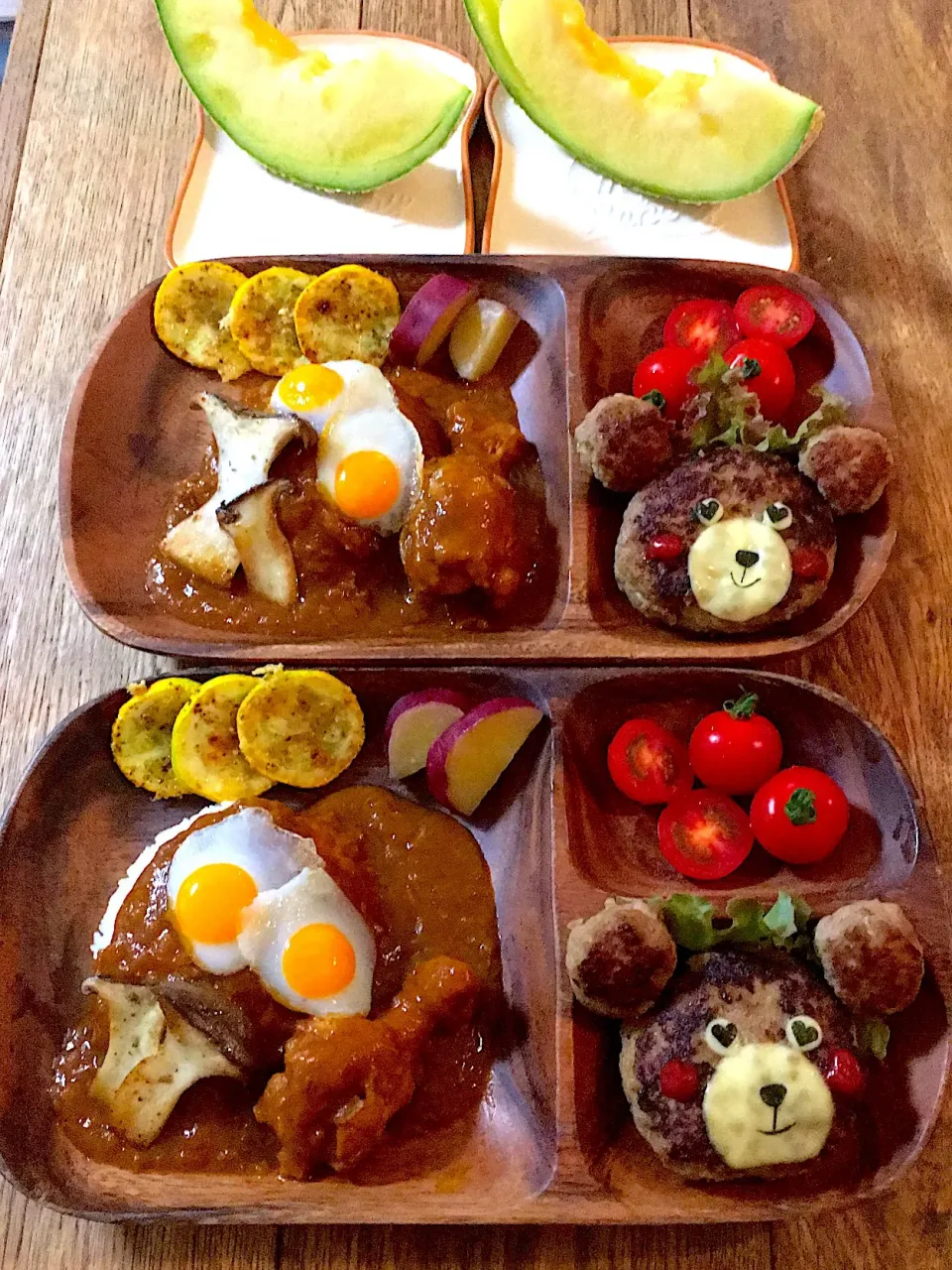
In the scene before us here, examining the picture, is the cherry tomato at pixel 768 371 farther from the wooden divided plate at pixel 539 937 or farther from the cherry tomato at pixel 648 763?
the cherry tomato at pixel 648 763

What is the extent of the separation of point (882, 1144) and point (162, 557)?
1.82 m

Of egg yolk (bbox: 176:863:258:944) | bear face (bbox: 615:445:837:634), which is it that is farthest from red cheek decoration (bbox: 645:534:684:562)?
egg yolk (bbox: 176:863:258:944)

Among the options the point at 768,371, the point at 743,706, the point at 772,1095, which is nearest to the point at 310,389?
the point at 768,371

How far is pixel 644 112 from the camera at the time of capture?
2430mm

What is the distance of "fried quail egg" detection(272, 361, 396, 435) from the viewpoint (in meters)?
2.18

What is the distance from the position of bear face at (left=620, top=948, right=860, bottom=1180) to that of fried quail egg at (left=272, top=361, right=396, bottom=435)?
136 cm

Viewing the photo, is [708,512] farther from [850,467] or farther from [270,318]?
[270,318]

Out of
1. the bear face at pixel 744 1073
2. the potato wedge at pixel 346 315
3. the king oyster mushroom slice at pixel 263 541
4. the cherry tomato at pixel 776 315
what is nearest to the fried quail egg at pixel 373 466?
the king oyster mushroom slice at pixel 263 541

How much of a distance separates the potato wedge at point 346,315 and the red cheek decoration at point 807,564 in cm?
108

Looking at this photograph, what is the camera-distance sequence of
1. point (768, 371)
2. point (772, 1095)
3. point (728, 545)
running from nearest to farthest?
point (772, 1095) → point (728, 545) → point (768, 371)

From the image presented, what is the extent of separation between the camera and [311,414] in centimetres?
Answer: 218

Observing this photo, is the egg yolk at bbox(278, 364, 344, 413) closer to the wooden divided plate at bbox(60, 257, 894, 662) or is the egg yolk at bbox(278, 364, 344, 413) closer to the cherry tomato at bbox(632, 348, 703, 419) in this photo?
the wooden divided plate at bbox(60, 257, 894, 662)

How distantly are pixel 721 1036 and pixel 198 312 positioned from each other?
1923mm

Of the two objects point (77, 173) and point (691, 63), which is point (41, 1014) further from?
point (691, 63)
